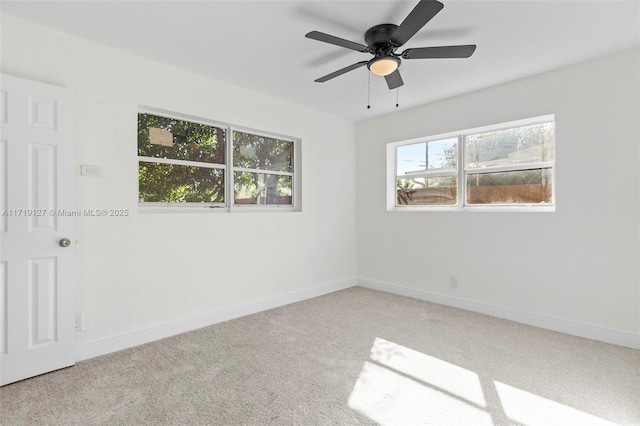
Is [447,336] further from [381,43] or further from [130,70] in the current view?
[130,70]

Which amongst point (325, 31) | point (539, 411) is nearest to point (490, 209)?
point (539, 411)

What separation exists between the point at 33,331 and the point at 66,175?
1.12 meters

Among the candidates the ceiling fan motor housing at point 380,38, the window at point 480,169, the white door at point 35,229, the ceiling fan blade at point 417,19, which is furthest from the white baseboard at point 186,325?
the ceiling fan blade at point 417,19

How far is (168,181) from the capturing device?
9.94 ft

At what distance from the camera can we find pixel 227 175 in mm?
3426

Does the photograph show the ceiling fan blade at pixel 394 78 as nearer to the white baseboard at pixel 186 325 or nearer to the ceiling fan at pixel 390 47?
the ceiling fan at pixel 390 47

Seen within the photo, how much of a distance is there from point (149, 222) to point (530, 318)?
150 inches

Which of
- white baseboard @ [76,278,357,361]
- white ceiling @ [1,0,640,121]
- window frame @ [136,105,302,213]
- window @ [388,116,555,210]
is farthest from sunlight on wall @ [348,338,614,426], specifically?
white ceiling @ [1,0,640,121]

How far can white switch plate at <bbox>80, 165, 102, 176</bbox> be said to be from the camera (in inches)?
96.1

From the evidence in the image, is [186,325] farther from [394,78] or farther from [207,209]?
[394,78]

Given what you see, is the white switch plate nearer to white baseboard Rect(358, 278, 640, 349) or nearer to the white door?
the white door

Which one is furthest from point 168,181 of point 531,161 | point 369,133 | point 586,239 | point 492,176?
point 586,239

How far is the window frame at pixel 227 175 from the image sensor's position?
2.92m

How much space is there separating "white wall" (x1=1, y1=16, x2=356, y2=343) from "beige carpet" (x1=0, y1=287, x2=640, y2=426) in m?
0.43
